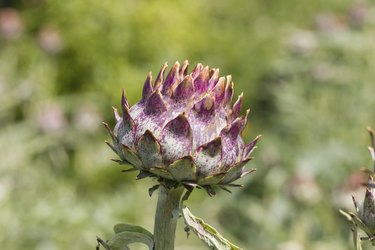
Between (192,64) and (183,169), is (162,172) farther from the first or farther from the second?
(192,64)

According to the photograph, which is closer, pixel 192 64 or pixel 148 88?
pixel 148 88

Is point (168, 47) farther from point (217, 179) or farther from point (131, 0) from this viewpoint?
point (217, 179)

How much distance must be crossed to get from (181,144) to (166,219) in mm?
115

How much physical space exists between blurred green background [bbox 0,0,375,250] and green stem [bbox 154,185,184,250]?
1.16 meters

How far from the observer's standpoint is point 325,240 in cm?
249

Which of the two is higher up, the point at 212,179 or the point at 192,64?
the point at 192,64

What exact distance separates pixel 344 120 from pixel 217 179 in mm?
2379

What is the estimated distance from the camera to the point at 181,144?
36.6 inches

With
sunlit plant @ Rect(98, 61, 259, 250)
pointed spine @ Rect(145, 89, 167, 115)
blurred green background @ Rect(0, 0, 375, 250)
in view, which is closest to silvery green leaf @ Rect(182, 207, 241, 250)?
sunlit plant @ Rect(98, 61, 259, 250)

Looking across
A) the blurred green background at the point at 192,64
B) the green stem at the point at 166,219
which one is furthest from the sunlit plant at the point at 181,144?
the blurred green background at the point at 192,64

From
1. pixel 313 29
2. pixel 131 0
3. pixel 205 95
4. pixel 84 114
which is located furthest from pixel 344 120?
pixel 205 95

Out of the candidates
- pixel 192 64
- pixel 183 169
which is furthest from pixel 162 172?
pixel 192 64

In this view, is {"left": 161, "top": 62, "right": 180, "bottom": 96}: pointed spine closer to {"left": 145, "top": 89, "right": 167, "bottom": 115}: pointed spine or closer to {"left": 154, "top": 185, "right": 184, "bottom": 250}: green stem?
{"left": 145, "top": 89, "right": 167, "bottom": 115}: pointed spine

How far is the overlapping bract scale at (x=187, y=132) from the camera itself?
931mm
